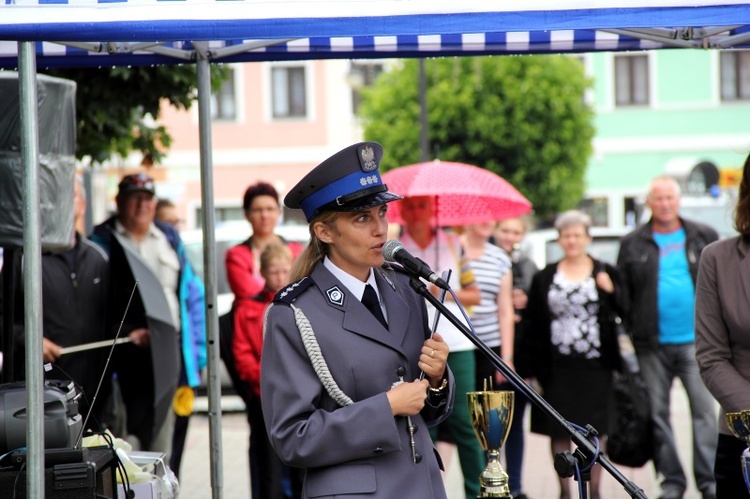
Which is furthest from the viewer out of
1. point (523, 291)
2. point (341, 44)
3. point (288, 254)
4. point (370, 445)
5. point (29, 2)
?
point (523, 291)

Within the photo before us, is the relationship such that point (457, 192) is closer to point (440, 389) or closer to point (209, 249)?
point (209, 249)

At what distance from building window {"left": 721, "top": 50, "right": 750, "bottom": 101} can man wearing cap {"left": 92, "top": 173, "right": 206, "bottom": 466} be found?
29156 millimetres

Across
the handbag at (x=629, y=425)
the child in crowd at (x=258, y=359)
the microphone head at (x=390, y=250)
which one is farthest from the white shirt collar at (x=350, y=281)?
the handbag at (x=629, y=425)

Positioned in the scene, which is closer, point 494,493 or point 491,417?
point 494,493

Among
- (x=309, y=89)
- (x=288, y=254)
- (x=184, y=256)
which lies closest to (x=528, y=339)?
(x=288, y=254)

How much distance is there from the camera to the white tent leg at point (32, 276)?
3340 millimetres

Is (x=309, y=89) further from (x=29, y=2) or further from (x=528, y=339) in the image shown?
(x=29, y=2)

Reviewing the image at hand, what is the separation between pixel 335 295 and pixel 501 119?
2390cm

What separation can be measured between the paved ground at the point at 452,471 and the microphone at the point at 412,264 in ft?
13.4

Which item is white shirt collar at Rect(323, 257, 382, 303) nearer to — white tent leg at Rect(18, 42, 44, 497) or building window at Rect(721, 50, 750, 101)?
white tent leg at Rect(18, 42, 44, 497)

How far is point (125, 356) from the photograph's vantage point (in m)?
6.07

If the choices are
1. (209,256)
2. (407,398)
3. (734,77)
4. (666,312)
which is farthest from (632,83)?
(407,398)

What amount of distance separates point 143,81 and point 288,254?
5.89 ft

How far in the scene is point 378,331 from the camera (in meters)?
3.31
